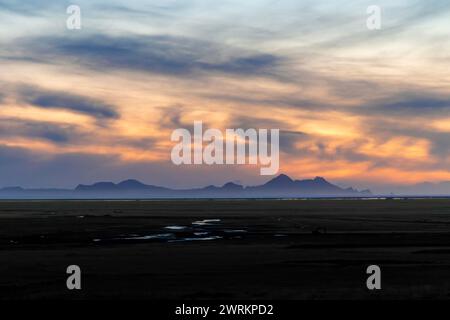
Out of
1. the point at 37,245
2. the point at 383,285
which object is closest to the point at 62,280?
the point at 383,285

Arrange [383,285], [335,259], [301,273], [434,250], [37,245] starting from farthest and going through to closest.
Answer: [37,245] < [434,250] < [335,259] < [301,273] < [383,285]

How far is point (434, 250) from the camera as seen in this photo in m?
52.3

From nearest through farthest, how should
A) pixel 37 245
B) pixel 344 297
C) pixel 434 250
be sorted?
pixel 344 297
pixel 434 250
pixel 37 245

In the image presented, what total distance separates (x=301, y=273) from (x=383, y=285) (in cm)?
631

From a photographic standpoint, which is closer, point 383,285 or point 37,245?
point 383,285
